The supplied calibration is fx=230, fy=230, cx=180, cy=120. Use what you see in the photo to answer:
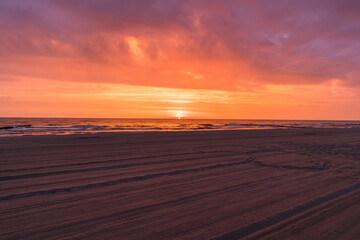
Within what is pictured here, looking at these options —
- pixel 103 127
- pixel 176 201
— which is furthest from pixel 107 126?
pixel 176 201

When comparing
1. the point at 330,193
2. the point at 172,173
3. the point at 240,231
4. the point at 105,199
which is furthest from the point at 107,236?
the point at 330,193

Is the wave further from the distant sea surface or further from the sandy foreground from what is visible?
the sandy foreground

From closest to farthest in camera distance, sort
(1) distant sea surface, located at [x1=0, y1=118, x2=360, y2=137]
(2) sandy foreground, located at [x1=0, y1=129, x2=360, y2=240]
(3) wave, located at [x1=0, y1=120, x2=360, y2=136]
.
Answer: (2) sandy foreground, located at [x1=0, y1=129, x2=360, y2=240] < (3) wave, located at [x1=0, y1=120, x2=360, y2=136] < (1) distant sea surface, located at [x1=0, y1=118, x2=360, y2=137]

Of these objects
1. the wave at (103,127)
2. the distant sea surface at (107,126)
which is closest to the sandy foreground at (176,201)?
the distant sea surface at (107,126)

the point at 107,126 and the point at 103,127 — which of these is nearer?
the point at 103,127

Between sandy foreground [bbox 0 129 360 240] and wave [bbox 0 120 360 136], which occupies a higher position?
wave [bbox 0 120 360 136]

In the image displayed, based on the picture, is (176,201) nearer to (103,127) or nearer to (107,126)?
(103,127)

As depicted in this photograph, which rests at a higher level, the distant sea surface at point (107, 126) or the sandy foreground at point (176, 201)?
the distant sea surface at point (107, 126)

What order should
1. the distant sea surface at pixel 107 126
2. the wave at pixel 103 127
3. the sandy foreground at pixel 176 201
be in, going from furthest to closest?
the distant sea surface at pixel 107 126 < the wave at pixel 103 127 < the sandy foreground at pixel 176 201

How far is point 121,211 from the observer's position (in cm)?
292

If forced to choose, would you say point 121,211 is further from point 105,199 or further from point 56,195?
point 56,195

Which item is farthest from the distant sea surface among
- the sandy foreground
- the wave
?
the sandy foreground

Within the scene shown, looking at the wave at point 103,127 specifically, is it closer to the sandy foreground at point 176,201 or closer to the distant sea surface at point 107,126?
the distant sea surface at point 107,126

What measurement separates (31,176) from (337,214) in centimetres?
520
